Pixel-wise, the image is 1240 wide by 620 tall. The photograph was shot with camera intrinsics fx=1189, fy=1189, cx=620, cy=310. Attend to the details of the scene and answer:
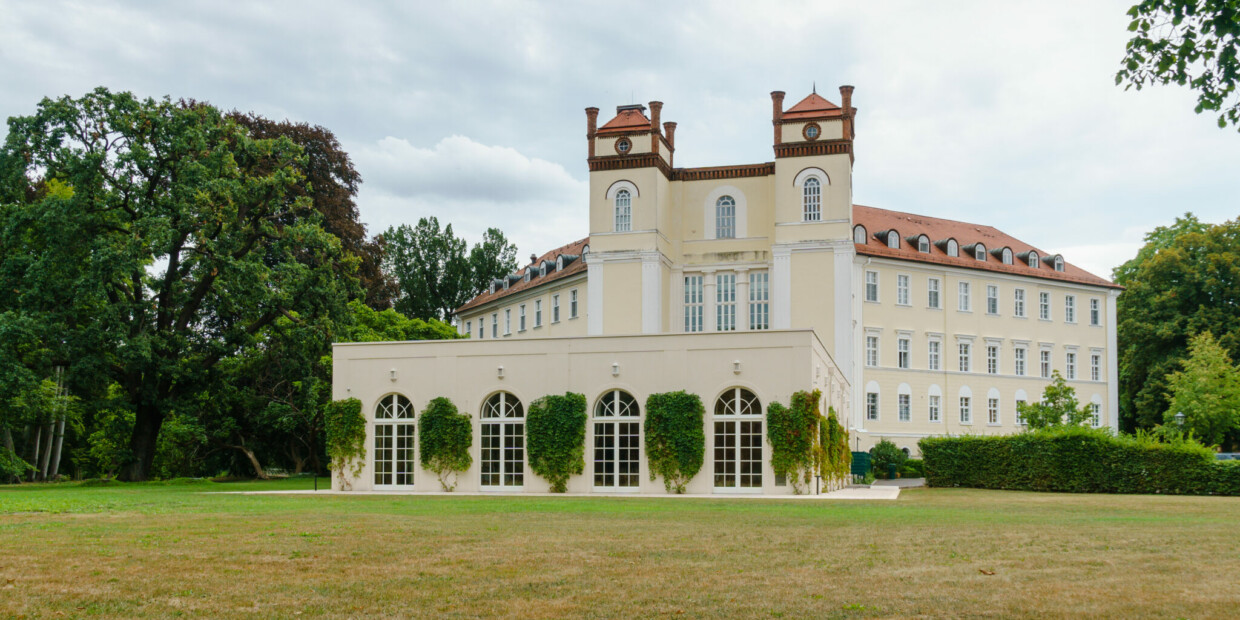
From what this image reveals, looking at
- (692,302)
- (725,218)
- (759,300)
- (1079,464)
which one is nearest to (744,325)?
(759,300)

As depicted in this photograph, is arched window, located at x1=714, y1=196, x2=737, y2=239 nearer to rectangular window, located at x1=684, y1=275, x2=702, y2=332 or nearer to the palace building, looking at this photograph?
the palace building

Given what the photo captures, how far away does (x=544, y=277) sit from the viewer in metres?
63.3

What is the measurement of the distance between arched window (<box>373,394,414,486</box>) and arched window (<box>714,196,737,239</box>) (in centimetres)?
2159

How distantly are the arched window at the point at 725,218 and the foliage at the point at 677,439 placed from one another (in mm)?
21080

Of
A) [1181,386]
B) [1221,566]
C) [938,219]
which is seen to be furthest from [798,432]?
[938,219]

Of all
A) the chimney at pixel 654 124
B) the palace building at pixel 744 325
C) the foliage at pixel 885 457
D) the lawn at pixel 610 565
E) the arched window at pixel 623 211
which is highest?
the chimney at pixel 654 124

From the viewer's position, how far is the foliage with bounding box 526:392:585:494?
103ft

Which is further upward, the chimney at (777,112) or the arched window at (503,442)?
the chimney at (777,112)

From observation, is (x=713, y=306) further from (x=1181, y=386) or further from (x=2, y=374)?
(x=2, y=374)

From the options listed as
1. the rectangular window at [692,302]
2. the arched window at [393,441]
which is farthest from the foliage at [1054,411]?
the arched window at [393,441]

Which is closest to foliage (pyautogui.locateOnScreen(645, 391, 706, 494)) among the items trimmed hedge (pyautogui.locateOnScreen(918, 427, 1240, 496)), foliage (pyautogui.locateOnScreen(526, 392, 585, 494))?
foliage (pyautogui.locateOnScreen(526, 392, 585, 494))

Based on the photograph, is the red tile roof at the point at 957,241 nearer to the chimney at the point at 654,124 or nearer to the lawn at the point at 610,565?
the chimney at the point at 654,124

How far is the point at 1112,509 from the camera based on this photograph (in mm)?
22875

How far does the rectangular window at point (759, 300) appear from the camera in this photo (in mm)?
49491
